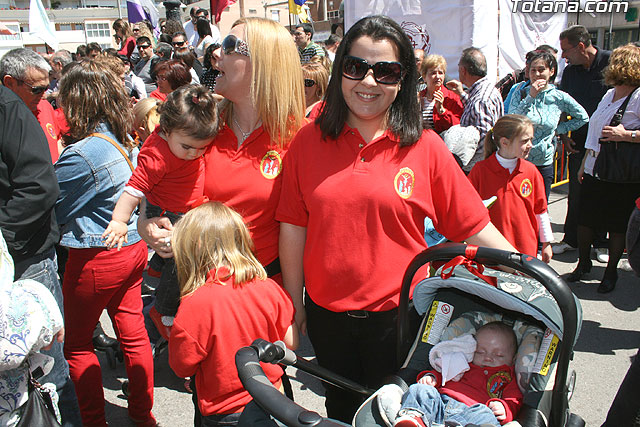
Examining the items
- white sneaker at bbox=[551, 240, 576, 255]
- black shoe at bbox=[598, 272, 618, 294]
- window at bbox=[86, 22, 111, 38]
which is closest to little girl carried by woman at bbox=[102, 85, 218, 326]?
black shoe at bbox=[598, 272, 618, 294]

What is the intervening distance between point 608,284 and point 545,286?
4.02m

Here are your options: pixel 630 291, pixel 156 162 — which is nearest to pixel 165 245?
pixel 156 162

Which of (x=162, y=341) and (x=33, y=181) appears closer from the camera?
(x=33, y=181)

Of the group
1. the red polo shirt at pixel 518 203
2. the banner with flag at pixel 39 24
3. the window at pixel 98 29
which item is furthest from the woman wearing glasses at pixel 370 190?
the window at pixel 98 29

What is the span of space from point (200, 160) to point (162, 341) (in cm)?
199

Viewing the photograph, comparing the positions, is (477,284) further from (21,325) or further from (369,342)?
(21,325)

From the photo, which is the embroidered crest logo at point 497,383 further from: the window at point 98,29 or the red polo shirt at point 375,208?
the window at point 98,29

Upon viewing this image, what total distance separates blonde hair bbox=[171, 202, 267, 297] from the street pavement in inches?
62.8

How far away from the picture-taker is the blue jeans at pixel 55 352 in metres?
2.41

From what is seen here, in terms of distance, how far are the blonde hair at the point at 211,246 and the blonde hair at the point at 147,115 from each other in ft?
6.78

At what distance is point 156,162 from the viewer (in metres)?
2.41

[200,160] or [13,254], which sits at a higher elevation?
[200,160]

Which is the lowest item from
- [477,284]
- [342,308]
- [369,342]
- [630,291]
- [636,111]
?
[630,291]

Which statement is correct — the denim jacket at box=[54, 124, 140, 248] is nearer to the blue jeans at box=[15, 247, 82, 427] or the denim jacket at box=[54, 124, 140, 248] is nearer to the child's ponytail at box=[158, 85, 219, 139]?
the blue jeans at box=[15, 247, 82, 427]
